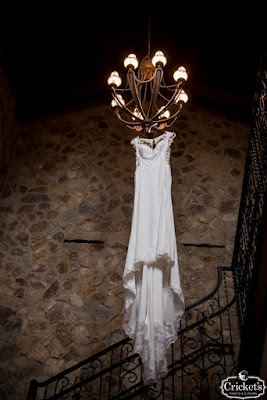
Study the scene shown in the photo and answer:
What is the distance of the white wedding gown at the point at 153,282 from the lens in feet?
8.15

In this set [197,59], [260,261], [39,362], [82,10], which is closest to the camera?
[260,261]

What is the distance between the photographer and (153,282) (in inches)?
103

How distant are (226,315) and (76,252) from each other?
1.95m

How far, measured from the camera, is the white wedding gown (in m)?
2.48

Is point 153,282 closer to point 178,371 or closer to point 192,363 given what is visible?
point 192,363

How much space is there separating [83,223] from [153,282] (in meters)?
2.20

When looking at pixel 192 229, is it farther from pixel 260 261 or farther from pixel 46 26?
pixel 46 26

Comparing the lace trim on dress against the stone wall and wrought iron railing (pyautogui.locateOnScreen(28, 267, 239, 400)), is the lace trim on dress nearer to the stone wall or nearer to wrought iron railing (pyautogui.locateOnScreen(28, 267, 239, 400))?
wrought iron railing (pyautogui.locateOnScreen(28, 267, 239, 400))

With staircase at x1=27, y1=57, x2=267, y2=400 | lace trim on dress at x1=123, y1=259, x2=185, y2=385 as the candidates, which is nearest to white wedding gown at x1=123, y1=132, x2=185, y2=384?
lace trim on dress at x1=123, y1=259, x2=185, y2=385

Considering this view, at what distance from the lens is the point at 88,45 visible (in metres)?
4.73

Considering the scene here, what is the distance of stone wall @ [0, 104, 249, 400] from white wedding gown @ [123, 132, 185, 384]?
1422 millimetres

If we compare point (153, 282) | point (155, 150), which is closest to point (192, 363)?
point (153, 282)

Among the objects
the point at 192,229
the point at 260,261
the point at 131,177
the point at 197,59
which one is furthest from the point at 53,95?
the point at 260,261

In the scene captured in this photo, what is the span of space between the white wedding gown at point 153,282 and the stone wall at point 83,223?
142cm
